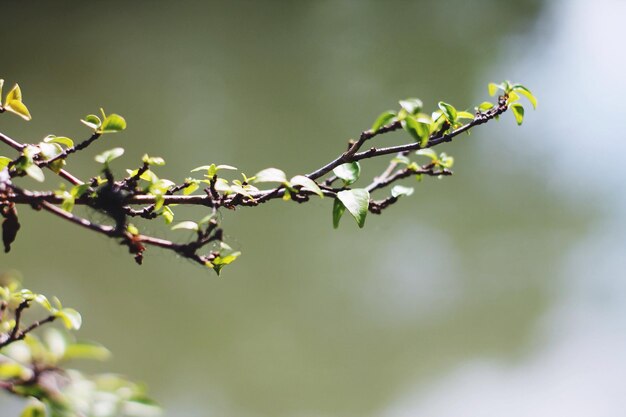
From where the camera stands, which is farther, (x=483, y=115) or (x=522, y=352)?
(x=522, y=352)

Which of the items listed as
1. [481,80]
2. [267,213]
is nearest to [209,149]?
[267,213]

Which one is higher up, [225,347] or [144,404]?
[225,347]

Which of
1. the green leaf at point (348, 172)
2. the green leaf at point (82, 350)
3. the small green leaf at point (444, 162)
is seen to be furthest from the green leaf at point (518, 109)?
the green leaf at point (82, 350)

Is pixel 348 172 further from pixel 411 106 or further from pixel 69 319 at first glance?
pixel 69 319

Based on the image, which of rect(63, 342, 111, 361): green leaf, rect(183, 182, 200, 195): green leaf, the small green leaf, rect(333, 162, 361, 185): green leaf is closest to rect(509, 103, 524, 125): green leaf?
the small green leaf

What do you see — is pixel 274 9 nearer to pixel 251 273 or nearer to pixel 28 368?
pixel 251 273

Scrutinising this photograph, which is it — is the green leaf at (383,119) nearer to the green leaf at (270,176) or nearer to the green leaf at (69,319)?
the green leaf at (270,176)
